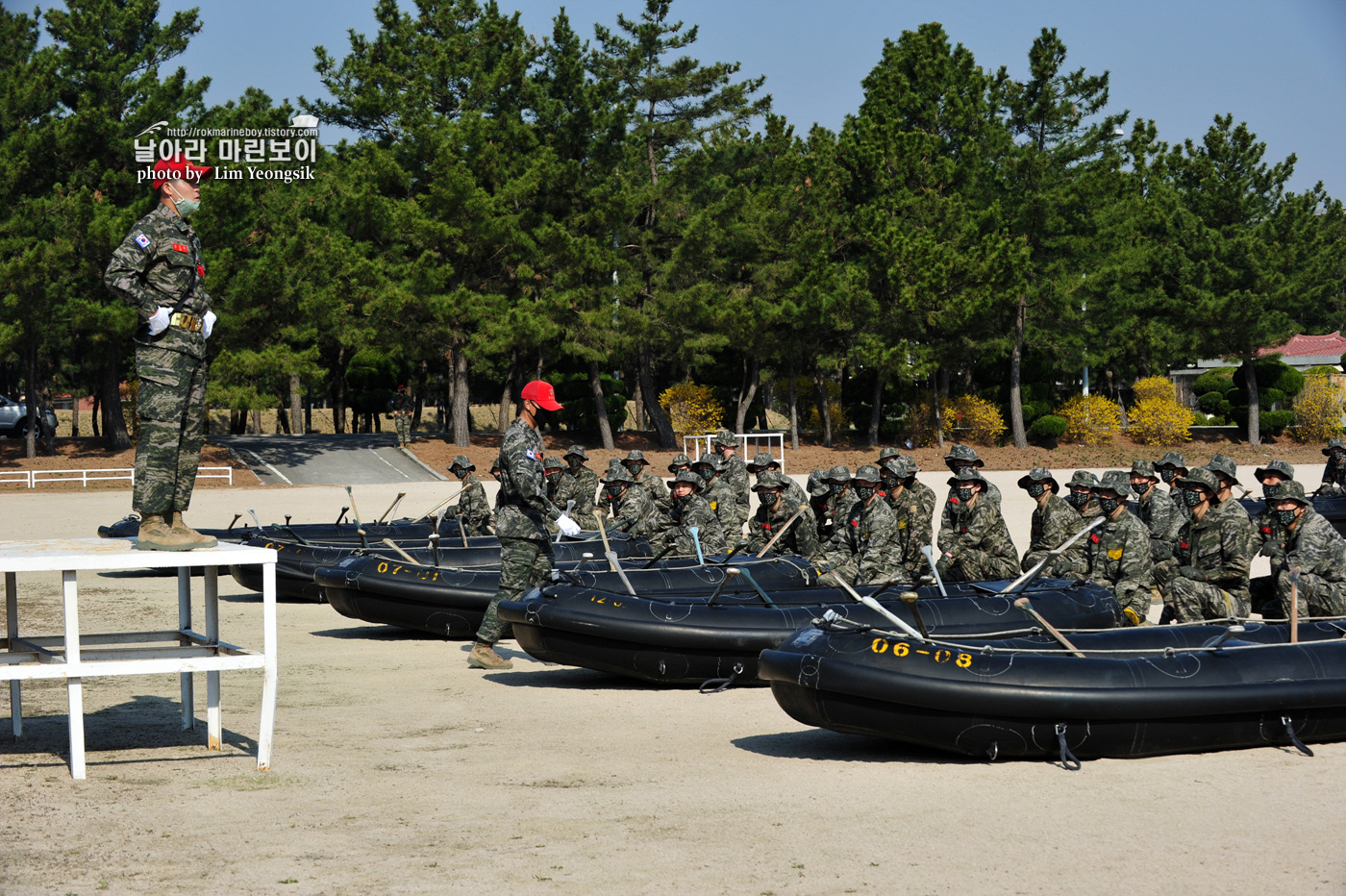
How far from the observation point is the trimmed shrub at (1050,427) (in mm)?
40156

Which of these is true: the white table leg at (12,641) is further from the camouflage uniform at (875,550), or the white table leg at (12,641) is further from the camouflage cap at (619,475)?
the camouflage cap at (619,475)

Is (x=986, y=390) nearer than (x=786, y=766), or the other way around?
(x=786, y=766)

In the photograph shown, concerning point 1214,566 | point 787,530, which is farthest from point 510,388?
point 1214,566

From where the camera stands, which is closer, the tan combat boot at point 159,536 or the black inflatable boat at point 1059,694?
the tan combat boot at point 159,536

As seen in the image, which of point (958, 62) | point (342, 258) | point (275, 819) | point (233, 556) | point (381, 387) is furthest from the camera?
point (381, 387)

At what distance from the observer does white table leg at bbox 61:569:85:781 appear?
588 centimetres

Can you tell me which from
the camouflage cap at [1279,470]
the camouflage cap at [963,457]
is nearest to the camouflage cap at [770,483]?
the camouflage cap at [963,457]

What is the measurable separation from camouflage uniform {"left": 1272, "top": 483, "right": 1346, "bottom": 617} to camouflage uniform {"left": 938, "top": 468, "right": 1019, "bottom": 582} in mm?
2349

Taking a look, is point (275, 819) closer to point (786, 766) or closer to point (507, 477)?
point (786, 766)

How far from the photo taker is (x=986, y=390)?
1670 inches

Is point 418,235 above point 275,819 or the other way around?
above

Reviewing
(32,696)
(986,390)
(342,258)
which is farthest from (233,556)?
(986,390)

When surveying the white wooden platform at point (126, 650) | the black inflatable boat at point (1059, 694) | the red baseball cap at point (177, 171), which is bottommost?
the black inflatable boat at point (1059, 694)

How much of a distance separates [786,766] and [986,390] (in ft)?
121
